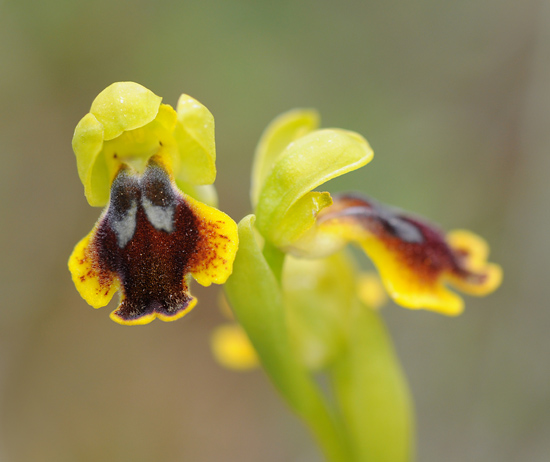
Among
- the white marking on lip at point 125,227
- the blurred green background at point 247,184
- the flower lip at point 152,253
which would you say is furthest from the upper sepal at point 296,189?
the blurred green background at point 247,184

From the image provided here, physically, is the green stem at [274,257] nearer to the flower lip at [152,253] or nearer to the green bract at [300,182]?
the green bract at [300,182]

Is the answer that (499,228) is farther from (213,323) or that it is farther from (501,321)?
(213,323)

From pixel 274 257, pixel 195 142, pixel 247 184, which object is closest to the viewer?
pixel 195 142

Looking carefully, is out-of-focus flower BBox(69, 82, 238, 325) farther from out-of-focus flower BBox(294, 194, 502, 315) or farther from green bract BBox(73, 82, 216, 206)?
out-of-focus flower BBox(294, 194, 502, 315)

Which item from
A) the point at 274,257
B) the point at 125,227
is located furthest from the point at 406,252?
the point at 125,227

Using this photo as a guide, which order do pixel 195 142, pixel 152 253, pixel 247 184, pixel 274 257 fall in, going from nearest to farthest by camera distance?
pixel 152 253, pixel 195 142, pixel 274 257, pixel 247 184

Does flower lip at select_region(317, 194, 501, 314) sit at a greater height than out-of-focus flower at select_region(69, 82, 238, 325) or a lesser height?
lesser

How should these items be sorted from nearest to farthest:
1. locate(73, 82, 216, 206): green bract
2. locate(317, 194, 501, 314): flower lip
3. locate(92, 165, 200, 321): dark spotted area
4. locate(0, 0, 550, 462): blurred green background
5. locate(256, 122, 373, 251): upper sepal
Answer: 1. locate(92, 165, 200, 321): dark spotted area
2. locate(73, 82, 216, 206): green bract
3. locate(256, 122, 373, 251): upper sepal
4. locate(317, 194, 501, 314): flower lip
5. locate(0, 0, 550, 462): blurred green background

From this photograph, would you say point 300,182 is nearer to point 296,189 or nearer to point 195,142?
point 296,189

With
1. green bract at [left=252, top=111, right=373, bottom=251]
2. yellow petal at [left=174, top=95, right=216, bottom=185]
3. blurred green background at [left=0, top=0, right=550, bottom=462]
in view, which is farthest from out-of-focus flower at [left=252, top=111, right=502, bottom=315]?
blurred green background at [left=0, top=0, right=550, bottom=462]
